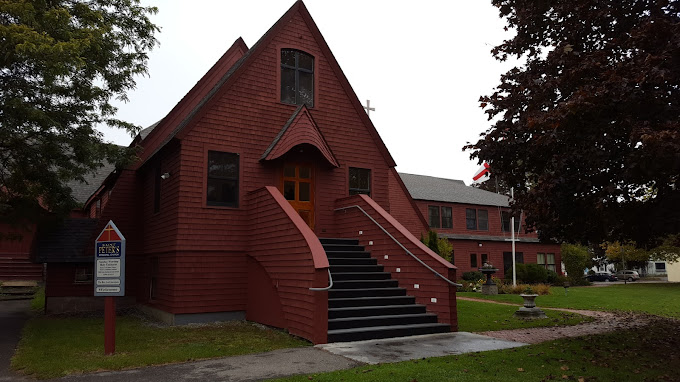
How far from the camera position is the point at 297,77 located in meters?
15.1

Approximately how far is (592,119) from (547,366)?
413 centimetres

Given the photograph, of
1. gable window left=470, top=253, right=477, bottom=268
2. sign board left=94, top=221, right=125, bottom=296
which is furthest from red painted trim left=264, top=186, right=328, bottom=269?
gable window left=470, top=253, right=477, bottom=268

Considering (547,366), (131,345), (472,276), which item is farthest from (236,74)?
(472,276)

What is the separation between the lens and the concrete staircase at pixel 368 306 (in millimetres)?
9844

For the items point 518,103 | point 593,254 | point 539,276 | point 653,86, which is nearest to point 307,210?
point 518,103

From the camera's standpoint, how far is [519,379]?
21.9 ft

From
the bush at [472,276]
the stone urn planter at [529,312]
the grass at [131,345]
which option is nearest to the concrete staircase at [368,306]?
the grass at [131,345]

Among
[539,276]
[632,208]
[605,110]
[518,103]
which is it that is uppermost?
[518,103]

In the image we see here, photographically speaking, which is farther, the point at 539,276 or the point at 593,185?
the point at 539,276

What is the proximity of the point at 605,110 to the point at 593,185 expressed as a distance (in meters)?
1.60

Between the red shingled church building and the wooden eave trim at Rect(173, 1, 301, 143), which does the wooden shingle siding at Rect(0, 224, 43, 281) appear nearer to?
the red shingled church building

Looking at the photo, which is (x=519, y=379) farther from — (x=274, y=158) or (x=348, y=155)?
(x=348, y=155)

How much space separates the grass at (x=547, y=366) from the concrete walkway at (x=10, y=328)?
4.91 m

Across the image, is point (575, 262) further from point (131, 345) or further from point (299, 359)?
point (131, 345)
